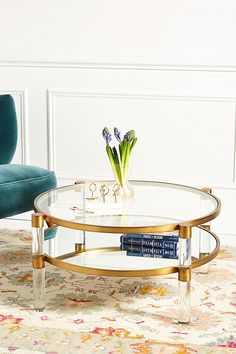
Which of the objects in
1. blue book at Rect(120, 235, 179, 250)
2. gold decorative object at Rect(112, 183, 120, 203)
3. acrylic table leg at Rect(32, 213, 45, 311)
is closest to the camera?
acrylic table leg at Rect(32, 213, 45, 311)

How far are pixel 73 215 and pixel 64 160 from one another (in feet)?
5.56

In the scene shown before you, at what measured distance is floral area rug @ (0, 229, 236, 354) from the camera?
2854 mm

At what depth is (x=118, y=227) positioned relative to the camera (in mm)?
3023

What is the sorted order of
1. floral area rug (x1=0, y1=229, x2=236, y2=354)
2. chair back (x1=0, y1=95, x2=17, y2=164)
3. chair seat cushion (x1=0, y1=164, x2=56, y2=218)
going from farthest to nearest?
chair back (x1=0, y1=95, x2=17, y2=164) < chair seat cushion (x1=0, y1=164, x2=56, y2=218) < floral area rug (x1=0, y1=229, x2=236, y2=354)

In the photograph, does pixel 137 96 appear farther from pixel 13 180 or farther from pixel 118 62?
pixel 13 180

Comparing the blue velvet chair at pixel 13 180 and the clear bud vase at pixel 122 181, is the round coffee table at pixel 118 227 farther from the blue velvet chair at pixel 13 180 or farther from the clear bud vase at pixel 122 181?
the blue velvet chair at pixel 13 180

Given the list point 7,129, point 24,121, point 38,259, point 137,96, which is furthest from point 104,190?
point 24,121

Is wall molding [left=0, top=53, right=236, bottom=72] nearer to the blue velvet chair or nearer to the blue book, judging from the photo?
the blue velvet chair

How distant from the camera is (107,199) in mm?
3535

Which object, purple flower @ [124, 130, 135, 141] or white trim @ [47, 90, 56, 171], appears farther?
white trim @ [47, 90, 56, 171]

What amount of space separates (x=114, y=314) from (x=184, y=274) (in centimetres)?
40

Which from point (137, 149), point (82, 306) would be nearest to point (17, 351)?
point (82, 306)

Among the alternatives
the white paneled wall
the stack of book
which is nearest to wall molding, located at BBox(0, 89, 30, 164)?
the white paneled wall

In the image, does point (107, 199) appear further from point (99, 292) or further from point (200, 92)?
point (200, 92)
